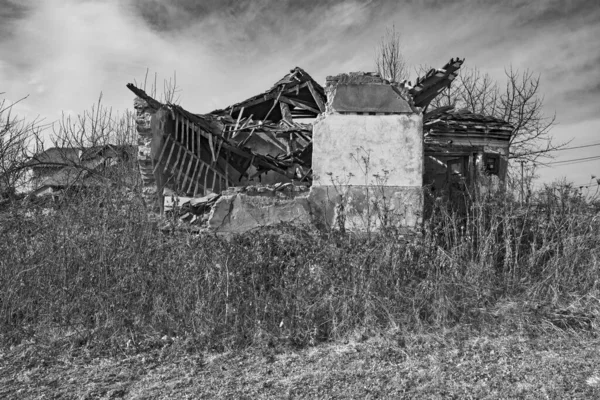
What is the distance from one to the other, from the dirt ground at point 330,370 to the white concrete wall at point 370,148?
2511mm

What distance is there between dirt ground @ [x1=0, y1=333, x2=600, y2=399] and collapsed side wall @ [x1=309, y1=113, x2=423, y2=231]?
7.24 ft

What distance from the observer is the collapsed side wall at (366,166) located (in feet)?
19.3

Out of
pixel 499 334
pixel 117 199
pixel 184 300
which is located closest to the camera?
pixel 499 334

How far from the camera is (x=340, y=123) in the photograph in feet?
19.9

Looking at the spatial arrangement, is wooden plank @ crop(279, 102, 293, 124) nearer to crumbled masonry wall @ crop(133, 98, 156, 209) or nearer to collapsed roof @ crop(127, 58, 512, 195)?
collapsed roof @ crop(127, 58, 512, 195)

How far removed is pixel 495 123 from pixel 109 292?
991cm

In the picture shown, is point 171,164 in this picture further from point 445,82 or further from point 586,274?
point 586,274

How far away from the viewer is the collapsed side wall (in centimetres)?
589

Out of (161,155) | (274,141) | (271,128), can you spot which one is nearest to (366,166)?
(161,155)

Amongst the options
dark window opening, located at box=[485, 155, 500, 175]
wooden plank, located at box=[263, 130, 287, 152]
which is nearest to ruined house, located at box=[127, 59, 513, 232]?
wooden plank, located at box=[263, 130, 287, 152]

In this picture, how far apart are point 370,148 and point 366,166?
27cm

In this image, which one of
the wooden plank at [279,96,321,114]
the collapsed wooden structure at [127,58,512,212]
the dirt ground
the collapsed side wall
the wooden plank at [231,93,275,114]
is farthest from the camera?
the wooden plank at [279,96,321,114]

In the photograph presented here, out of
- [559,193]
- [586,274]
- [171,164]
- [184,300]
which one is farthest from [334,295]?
[171,164]

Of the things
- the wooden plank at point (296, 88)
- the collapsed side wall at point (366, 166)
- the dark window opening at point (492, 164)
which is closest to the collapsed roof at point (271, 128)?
the wooden plank at point (296, 88)
